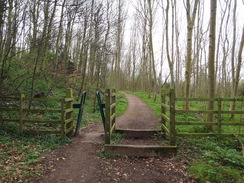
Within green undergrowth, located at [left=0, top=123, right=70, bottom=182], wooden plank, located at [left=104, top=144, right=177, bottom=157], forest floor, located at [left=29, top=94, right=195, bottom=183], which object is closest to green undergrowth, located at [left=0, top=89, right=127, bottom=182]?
green undergrowth, located at [left=0, top=123, right=70, bottom=182]

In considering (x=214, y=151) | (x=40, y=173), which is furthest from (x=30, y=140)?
(x=214, y=151)

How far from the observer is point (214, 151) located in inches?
189

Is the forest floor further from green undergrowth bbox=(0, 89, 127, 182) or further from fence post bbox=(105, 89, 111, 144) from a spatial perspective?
fence post bbox=(105, 89, 111, 144)

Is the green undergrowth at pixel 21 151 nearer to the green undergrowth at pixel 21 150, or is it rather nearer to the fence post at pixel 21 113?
the green undergrowth at pixel 21 150

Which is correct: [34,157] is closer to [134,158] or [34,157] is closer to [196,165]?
[134,158]

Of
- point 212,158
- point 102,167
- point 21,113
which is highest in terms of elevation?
point 21,113

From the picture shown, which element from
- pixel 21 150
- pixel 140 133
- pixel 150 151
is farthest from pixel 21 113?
pixel 150 151

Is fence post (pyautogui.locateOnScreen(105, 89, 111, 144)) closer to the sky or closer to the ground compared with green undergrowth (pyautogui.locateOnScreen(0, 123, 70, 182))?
closer to the sky

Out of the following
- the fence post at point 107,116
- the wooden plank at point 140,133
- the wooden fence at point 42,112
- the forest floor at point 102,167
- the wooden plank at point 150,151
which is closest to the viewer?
the forest floor at point 102,167

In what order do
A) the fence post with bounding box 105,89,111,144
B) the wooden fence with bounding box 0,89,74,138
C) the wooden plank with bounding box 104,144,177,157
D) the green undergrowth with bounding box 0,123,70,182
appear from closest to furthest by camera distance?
1. the green undergrowth with bounding box 0,123,70,182
2. the wooden plank with bounding box 104,144,177,157
3. the fence post with bounding box 105,89,111,144
4. the wooden fence with bounding box 0,89,74,138

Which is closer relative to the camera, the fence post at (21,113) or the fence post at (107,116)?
the fence post at (107,116)

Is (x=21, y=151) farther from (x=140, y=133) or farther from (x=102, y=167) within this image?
(x=140, y=133)

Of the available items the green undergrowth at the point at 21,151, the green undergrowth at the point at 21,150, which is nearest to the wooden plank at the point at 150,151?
the green undergrowth at the point at 21,150

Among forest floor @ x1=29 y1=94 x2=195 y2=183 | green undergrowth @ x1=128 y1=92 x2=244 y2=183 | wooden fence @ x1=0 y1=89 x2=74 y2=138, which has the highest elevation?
wooden fence @ x1=0 y1=89 x2=74 y2=138
